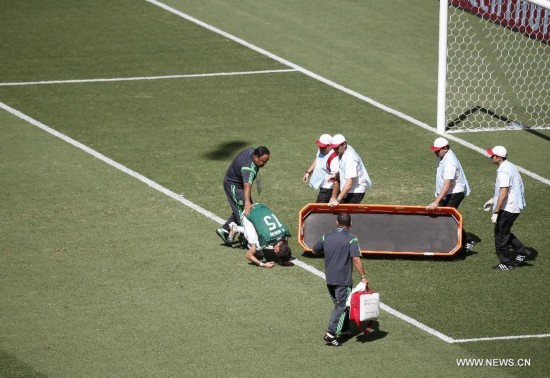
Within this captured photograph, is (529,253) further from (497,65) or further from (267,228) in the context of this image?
→ (497,65)

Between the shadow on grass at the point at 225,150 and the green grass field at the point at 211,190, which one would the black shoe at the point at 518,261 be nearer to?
the green grass field at the point at 211,190

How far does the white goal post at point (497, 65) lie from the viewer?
23266mm

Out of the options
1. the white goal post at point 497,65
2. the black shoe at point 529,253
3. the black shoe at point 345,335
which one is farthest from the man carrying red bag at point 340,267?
the white goal post at point 497,65

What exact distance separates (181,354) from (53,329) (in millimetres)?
1900

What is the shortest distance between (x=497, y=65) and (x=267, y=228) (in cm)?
1142

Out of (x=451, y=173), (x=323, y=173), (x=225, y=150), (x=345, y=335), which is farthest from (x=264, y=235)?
(x=225, y=150)

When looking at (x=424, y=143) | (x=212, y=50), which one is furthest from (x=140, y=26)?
(x=424, y=143)

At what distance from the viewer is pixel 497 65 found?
25203 millimetres

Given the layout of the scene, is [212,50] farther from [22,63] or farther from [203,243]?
[203,243]

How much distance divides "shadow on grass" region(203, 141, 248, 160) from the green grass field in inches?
3.0

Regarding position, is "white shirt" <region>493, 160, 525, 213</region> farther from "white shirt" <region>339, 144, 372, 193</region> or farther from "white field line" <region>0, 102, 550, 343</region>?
"white field line" <region>0, 102, 550, 343</region>

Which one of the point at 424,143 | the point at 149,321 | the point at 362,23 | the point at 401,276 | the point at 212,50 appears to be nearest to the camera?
the point at 149,321

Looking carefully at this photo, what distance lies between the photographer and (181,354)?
13.2m

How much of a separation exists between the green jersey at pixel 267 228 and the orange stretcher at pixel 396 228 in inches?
21.6
